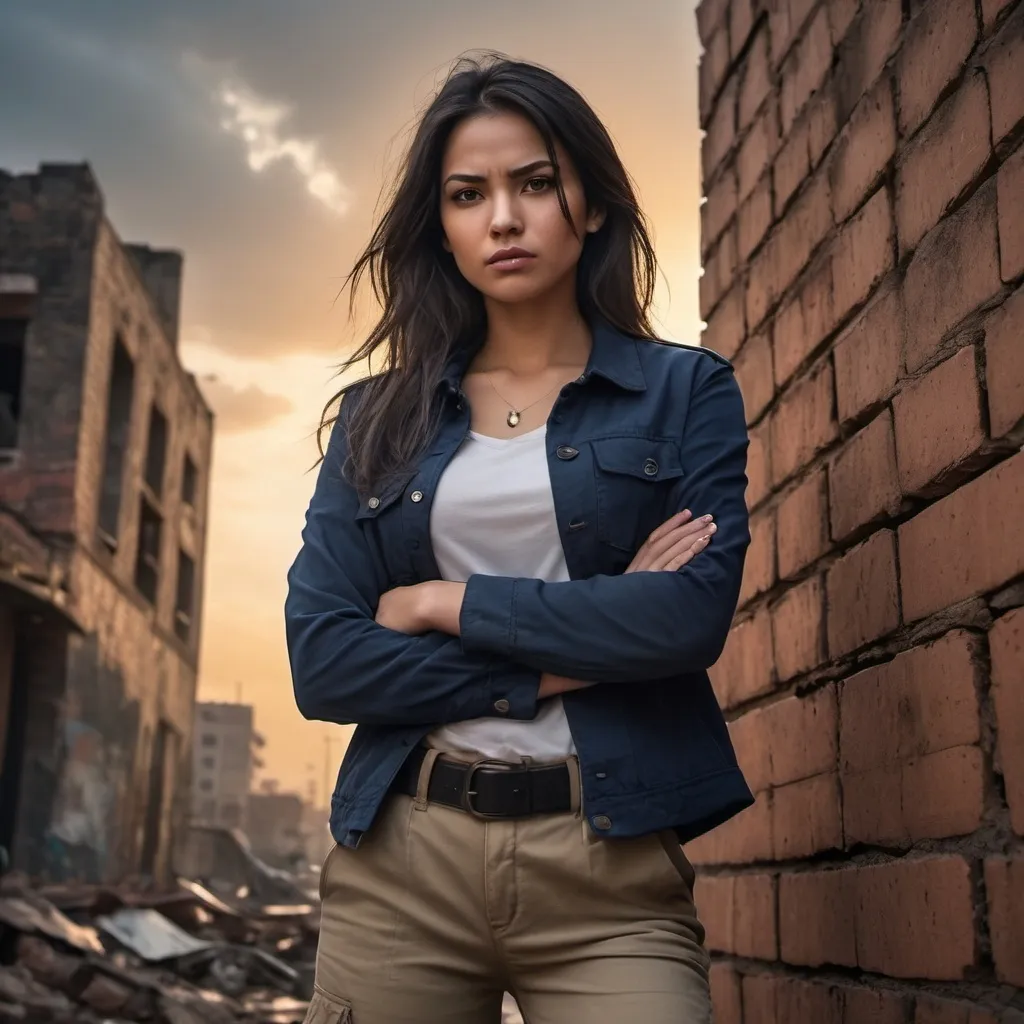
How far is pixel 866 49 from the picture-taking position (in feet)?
6.93

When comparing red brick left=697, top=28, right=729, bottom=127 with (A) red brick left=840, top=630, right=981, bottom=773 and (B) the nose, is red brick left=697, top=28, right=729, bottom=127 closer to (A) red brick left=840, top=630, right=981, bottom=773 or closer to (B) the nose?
(B) the nose

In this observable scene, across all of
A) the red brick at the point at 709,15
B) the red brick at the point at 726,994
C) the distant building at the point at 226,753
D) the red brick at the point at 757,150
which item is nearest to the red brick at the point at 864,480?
the red brick at the point at 757,150

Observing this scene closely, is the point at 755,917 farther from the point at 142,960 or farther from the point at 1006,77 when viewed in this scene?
the point at 142,960

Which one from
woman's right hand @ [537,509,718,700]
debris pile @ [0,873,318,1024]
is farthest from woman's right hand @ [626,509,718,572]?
debris pile @ [0,873,318,1024]

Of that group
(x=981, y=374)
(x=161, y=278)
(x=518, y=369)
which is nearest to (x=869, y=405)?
(x=981, y=374)

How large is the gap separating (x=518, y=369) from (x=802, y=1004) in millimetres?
1081

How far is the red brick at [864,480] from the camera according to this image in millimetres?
1914

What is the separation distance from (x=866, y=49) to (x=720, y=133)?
872mm

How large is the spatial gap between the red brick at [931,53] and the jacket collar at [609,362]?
1.66 ft

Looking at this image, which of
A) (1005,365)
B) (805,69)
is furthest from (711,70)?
(1005,365)

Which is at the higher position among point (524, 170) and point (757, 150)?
point (757, 150)

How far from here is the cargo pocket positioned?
67.4 inches

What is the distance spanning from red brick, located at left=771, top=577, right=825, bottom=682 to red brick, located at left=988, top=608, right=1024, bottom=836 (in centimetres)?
59

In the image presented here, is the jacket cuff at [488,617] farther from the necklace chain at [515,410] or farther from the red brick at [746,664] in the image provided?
the red brick at [746,664]
